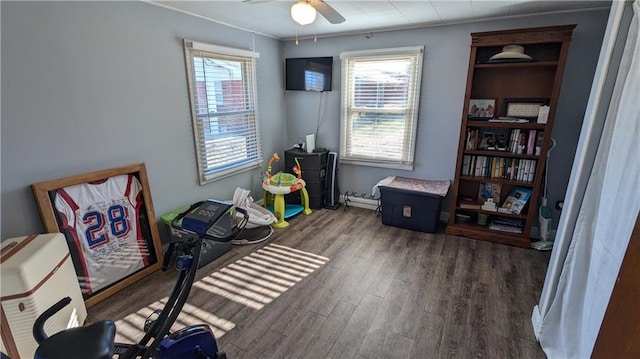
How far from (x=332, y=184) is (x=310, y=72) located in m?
1.55

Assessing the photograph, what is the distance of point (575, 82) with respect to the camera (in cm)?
281

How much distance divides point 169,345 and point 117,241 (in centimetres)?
136

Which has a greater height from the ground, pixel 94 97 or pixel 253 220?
pixel 94 97

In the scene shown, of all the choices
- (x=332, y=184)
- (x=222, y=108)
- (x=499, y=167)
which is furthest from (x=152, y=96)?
(x=499, y=167)

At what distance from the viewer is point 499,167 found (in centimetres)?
316

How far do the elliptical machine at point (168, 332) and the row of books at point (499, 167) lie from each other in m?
2.72

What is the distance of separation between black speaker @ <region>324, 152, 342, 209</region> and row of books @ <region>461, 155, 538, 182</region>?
5.26ft

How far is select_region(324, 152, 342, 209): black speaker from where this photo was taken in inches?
160

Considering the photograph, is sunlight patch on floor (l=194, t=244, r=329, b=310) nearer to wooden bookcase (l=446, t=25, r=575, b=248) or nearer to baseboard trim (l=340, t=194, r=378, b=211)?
baseboard trim (l=340, t=194, r=378, b=211)

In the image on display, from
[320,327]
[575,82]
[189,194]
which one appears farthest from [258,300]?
[575,82]

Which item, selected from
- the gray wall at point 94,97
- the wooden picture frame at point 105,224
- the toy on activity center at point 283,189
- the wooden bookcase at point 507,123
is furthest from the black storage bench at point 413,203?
the wooden picture frame at point 105,224

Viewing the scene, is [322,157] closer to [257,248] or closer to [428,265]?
[257,248]

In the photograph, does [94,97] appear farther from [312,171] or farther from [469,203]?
[469,203]

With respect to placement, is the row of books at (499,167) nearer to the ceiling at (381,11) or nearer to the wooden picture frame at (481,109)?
the wooden picture frame at (481,109)
